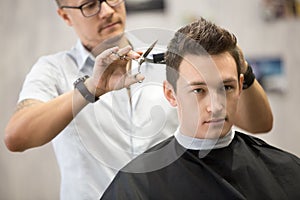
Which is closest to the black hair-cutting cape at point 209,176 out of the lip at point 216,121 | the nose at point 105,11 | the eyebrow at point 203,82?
the lip at point 216,121

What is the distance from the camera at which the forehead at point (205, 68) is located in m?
1.21

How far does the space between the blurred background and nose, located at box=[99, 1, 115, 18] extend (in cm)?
148

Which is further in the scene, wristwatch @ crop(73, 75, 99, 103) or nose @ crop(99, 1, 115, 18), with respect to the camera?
nose @ crop(99, 1, 115, 18)

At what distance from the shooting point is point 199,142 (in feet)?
4.46

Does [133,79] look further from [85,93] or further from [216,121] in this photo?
[216,121]

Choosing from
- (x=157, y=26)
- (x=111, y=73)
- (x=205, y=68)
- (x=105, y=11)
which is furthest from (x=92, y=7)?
(x=157, y=26)

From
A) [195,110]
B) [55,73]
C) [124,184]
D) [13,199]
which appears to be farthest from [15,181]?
[195,110]

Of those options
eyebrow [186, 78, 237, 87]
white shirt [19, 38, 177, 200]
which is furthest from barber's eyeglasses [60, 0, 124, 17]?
eyebrow [186, 78, 237, 87]

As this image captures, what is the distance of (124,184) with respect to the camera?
132cm

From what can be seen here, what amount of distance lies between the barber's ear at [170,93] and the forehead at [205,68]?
0.15 ft

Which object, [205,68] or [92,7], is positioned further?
[92,7]

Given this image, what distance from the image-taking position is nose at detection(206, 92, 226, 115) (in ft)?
4.03

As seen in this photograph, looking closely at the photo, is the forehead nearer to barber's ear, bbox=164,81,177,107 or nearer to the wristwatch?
barber's ear, bbox=164,81,177,107

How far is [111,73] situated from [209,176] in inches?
17.3
